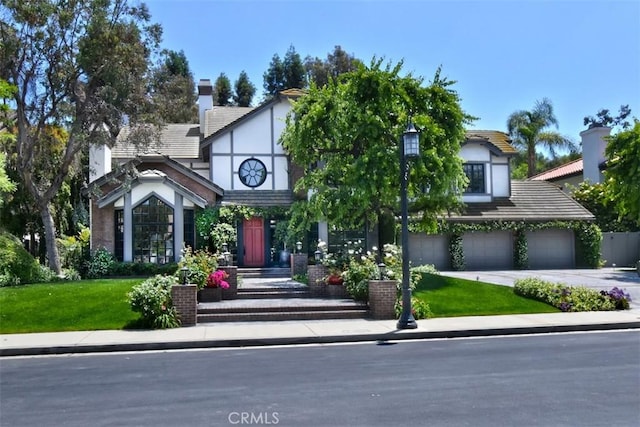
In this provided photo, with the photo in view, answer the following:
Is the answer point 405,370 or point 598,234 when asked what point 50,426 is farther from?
point 598,234

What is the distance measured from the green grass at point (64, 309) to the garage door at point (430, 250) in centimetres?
1591

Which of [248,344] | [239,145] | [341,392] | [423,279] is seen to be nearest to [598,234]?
[423,279]

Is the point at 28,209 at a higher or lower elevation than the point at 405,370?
higher


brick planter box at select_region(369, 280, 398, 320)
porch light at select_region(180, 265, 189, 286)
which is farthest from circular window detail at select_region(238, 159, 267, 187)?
brick planter box at select_region(369, 280, 398, 320)

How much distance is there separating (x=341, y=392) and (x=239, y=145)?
1959cm

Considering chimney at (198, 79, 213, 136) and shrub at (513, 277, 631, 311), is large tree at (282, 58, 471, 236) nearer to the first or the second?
shrub at (513, 277, 631, 311)

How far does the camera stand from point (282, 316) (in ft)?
48.0

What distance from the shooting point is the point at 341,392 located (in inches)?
294

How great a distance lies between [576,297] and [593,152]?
23342mm

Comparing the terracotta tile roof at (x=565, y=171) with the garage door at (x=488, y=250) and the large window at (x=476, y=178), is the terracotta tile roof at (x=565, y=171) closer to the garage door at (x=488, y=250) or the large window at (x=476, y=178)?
the large window at (x=476, y=178)

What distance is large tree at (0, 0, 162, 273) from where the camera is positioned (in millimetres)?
20297

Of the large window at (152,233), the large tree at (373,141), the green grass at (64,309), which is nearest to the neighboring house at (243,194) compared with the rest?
the large window at (152,233)

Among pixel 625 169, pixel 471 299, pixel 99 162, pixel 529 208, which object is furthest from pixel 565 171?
pixel 99 162

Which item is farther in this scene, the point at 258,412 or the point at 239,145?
the point at 239,145
